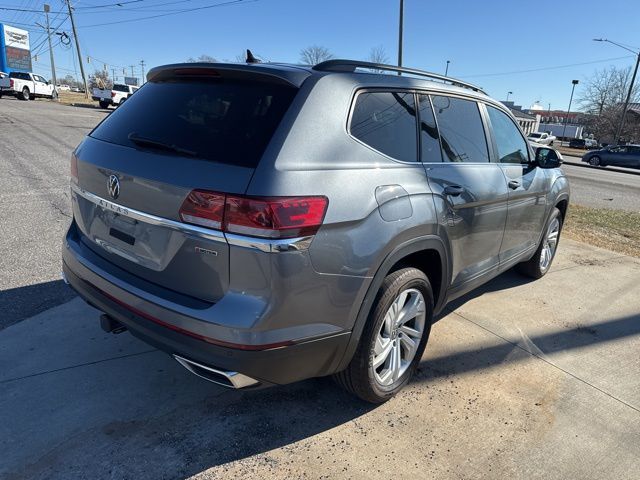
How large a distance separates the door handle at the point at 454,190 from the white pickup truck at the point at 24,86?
125 ft

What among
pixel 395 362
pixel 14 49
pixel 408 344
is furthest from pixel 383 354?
pixel 14 49

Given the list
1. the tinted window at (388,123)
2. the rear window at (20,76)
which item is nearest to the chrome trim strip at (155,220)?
the tinted window at (388,123)

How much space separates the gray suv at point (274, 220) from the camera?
2023 mm

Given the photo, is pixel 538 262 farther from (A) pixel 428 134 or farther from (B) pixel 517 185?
(A) pixel 428 134

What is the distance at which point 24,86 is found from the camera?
33.7m

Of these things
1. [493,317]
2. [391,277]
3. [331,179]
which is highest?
[331,179]

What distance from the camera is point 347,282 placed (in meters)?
2.24

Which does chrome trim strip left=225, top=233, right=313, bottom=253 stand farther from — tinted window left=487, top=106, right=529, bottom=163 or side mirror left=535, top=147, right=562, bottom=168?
side mirror left=535, top=147, right=562, bottom=168

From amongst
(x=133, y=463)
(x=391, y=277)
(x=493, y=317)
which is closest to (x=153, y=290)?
(x=133, y=463)

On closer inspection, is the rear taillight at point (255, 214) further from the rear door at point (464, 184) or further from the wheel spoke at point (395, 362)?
the wheel spoke at point (395, 362)

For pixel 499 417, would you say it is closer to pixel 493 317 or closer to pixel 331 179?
pixel 493 317

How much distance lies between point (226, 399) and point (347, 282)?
3.75 ft

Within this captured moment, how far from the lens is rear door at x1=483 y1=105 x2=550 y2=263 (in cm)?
384

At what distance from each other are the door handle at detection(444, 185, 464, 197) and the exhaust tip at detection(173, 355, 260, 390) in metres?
1.61
